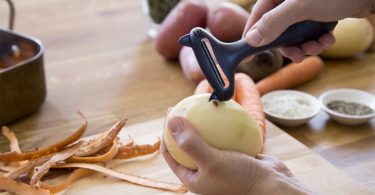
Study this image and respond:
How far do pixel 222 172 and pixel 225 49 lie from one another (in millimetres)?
215

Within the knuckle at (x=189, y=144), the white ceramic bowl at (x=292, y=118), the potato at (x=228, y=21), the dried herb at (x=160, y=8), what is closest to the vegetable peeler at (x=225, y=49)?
the knuckle at (x=189, y=144)

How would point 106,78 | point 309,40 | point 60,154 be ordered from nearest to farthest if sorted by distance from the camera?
point 309,40 < point 60,154 < point 106,78

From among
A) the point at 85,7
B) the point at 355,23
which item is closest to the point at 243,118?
the point at 355,23

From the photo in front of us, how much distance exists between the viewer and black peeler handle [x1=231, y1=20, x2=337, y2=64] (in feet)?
2.90

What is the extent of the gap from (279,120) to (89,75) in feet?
2.08

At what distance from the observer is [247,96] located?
1.30 m

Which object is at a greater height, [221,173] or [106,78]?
[221,173]

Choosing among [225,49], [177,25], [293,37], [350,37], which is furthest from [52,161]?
[350,37]

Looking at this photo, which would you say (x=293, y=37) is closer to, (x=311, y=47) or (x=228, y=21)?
(x=311, y=47)

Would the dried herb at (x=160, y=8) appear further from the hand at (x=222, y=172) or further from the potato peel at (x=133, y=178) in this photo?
the hand at (x=222, y=172)

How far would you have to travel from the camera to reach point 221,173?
0.82 meters

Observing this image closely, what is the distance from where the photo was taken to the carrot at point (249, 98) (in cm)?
122

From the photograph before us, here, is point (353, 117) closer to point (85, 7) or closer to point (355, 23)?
point (355, 23)

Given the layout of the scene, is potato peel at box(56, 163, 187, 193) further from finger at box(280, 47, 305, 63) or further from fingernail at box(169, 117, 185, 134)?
finger at box(280, 47, 305, 63)
